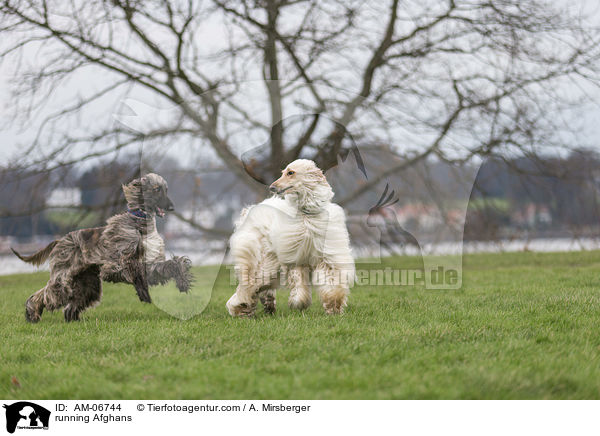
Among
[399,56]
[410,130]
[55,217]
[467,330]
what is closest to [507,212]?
[399,56]

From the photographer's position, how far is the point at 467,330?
475 cm

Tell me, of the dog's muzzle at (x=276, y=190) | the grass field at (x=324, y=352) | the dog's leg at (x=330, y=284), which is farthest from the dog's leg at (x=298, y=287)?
the dog's muzzle at (x=276, y=190)

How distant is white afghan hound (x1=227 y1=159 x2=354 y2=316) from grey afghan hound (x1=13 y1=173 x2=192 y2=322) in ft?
2.30

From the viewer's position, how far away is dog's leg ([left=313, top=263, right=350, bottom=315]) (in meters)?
5.45

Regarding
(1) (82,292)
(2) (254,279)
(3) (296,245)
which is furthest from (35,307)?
(3) (296,245)

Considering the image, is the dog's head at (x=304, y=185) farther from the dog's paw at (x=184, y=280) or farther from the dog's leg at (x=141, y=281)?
the dog's leg at (x=141, y=281)

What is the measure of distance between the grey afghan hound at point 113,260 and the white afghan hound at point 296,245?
0.70 meters

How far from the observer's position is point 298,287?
5.73 metres

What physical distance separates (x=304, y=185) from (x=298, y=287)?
3.72ft

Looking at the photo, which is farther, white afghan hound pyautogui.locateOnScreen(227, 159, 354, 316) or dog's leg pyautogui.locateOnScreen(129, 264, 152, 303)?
dog's leg pyautogui.locateOnScreen(129, 264, 152, 303)
